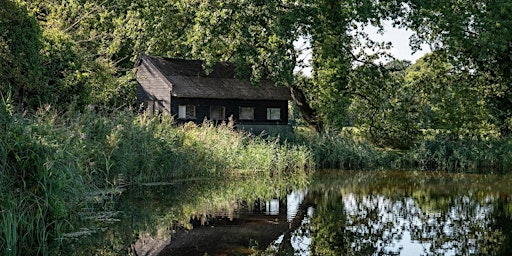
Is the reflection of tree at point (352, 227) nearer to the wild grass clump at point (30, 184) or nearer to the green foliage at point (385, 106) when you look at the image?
the wild grass clump at point (30, 184)

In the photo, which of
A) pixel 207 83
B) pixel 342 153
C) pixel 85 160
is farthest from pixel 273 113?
pixel 85 160

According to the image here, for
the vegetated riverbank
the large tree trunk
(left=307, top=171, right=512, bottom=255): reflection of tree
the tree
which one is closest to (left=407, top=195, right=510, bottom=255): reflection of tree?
(left=307, top=171, right=512, bottom=255): reflection of tree

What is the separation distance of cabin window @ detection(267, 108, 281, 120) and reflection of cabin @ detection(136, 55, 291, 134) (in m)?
0.62

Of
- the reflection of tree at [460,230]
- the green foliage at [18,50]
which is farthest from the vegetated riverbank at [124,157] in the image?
the reflection of tree at [460,230]

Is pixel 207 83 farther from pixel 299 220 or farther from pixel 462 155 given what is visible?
pixel 299 220

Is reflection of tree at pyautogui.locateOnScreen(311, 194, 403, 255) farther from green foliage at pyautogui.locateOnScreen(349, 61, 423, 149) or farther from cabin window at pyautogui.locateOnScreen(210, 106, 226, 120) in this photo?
cabin window at pyautogui.locateOnScreen(210, 106, 226, 120)

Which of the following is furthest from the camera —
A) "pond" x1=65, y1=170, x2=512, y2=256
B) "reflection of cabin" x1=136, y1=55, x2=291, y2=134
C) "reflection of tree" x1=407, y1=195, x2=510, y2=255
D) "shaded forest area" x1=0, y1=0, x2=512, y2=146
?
"reflection of cabin" x1=136, y1=55, x2=291, y2=134

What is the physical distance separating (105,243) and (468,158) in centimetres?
2332

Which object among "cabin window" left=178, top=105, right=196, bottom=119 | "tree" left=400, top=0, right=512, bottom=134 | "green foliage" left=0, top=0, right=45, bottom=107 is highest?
"tree" left=400, top=0, right=512, bottom=134

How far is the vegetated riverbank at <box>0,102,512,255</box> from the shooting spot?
387 inches

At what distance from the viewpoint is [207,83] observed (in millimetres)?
37062

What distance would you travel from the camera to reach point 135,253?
1020 centimetres

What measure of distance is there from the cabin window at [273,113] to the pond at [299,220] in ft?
58.9

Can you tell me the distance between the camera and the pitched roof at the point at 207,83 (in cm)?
3609
